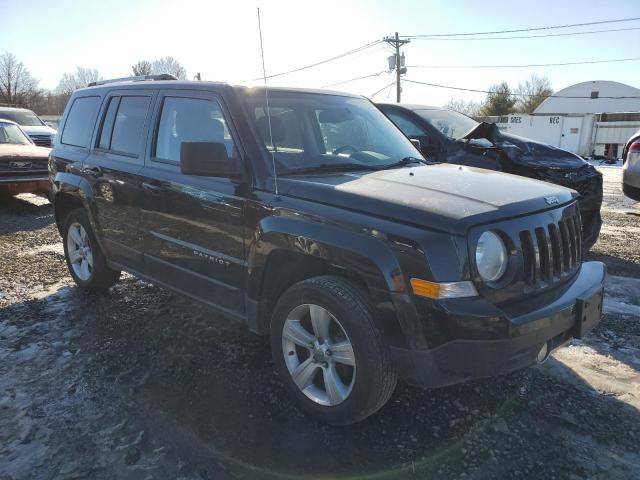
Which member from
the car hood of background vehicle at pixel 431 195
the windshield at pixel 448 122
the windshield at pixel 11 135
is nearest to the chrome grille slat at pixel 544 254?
the car hood of background vehicle at pixel 431 195

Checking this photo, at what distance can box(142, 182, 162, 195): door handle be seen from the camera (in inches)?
146

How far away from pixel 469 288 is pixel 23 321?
384cm

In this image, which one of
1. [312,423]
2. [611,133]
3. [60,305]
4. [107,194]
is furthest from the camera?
[611,133]

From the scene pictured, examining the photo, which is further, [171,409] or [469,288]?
[171,409]

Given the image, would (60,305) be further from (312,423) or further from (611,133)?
(611,133)

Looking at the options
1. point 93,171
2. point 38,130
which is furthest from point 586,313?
point 38,130

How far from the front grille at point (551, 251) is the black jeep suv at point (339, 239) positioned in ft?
0.03

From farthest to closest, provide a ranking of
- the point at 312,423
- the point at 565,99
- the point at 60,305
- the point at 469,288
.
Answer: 1. the point at 565,99
2. the point at 60,305
3. the point at 312,423
4. the point at 469,288

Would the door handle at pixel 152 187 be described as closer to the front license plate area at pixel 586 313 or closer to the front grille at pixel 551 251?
the front grille at pixel 551 251

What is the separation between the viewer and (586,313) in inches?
107

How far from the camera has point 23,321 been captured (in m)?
4.33

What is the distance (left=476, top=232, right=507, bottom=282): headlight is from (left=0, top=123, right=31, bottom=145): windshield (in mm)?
11529

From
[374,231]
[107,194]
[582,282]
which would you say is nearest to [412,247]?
[374,231]

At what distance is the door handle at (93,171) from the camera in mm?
4375
